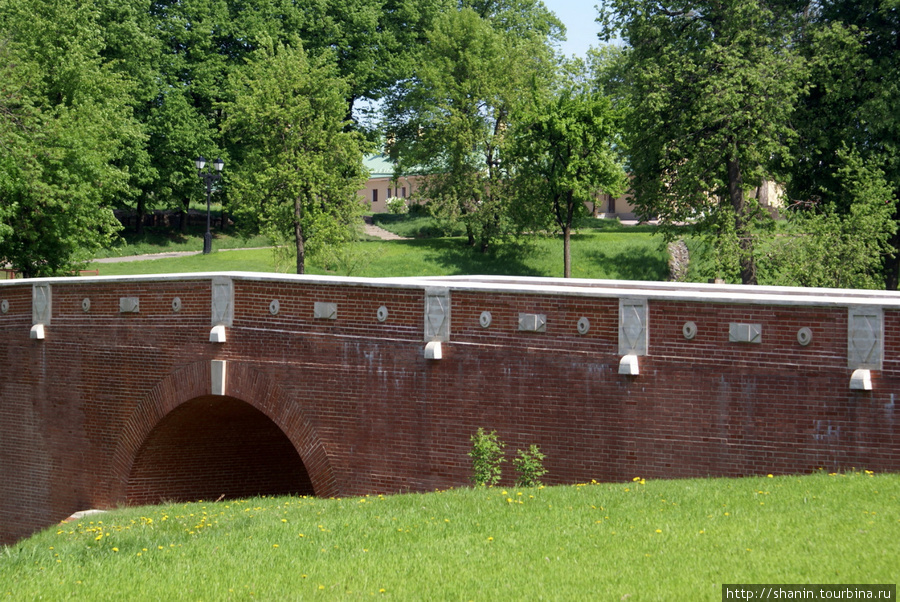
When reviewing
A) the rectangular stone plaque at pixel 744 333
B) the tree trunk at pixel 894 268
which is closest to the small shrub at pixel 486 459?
the rectangular stone plaque at pixel 744 333

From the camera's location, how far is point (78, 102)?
84.2 ft

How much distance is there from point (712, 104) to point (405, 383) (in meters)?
14.9

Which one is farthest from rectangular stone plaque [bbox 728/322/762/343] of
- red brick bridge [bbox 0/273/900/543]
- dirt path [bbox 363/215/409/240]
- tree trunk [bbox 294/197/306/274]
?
dirt path [bbox 363/215/409/240]

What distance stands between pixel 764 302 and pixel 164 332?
28.7 ft

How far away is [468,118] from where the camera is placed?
40.2 m

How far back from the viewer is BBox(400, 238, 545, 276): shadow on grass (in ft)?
131

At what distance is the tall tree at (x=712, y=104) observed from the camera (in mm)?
24375

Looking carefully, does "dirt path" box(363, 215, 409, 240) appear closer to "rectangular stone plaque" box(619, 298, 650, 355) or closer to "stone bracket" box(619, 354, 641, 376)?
"rectangular stone plaque" box(619, 298, 650, 355)

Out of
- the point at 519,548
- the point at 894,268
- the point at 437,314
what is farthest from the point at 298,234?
the point at 519,548

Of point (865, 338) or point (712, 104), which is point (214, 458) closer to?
point (865, 338)

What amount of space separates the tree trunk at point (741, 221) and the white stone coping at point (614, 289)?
948 centimetres

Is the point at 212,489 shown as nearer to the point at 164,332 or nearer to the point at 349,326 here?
the point at 164,332

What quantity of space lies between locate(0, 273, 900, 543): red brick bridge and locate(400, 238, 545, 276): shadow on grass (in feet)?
75.7

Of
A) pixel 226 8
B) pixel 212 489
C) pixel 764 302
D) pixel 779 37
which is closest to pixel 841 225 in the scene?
pixel 779 37
